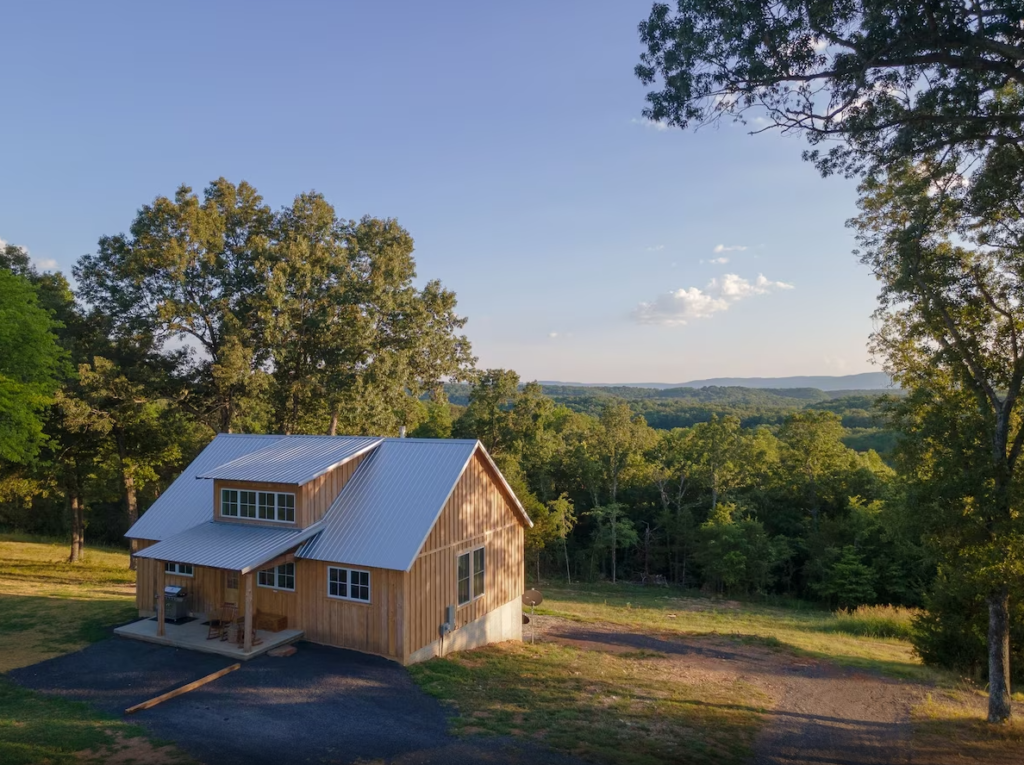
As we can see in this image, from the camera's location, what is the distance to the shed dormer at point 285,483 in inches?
599

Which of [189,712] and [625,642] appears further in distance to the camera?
[625,642]

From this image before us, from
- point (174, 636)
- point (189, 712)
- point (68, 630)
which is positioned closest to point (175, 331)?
point (68, 630)

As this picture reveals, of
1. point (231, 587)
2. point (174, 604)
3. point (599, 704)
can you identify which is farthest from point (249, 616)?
point (599, 704)

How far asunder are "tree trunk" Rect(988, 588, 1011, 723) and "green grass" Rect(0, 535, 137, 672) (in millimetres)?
20001

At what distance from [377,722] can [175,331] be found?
20154 millimetres

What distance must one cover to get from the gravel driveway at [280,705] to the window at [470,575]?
2994mm

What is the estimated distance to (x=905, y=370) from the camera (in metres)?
14.5

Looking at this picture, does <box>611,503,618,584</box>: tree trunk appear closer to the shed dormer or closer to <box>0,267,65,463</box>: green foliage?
the shed dormer

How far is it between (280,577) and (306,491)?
221 cm

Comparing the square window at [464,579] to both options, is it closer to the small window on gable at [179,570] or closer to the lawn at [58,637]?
the small window on gable at [179,570]

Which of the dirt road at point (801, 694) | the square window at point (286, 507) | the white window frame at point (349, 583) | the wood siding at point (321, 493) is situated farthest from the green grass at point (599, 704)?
the square window at point (286, 507)

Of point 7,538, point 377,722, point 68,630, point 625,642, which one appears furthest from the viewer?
point 7,538

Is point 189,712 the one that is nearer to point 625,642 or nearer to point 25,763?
point 25,763

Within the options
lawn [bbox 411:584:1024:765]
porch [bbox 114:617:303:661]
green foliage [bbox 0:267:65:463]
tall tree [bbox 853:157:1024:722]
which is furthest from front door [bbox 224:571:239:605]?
tall tree [bbox 853:157:1024:722]
